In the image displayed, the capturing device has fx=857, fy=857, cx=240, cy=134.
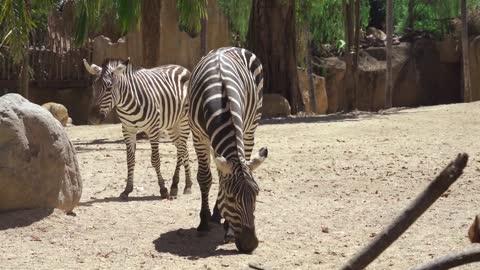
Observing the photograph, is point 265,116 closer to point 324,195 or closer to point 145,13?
point 145,13

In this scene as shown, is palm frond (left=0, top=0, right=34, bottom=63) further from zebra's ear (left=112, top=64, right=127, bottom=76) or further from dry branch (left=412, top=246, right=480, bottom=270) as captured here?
dry branch (left=412, top=246, right=480, bottom=270)

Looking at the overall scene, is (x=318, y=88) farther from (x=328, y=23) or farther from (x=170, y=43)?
(x=170, y=43)

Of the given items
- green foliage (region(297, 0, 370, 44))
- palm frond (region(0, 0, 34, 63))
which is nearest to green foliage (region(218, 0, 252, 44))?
green foliage (region(297, 0, 370, 44))

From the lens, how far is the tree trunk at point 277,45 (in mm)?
21500

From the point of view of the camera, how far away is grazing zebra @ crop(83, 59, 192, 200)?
10367 mm

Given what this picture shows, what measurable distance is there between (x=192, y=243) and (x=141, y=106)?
11.4 feet

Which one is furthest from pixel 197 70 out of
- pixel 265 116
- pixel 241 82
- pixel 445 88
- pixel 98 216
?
pixel 445 88

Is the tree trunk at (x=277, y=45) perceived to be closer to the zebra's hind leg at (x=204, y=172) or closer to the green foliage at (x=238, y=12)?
the green foliage at (x=238, y=12)

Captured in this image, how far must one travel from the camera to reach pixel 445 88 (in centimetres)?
3228

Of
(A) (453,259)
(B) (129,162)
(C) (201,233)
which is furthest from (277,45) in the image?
(A) (453,259)

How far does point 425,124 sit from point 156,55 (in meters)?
5.64

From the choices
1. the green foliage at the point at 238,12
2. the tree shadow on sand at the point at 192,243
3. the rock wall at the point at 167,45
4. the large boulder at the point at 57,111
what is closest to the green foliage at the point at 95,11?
the large boulder at the point at 57,111

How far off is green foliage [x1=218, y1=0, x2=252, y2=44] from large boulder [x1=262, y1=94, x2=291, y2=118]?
23.0 ft

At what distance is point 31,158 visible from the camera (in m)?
8.00
